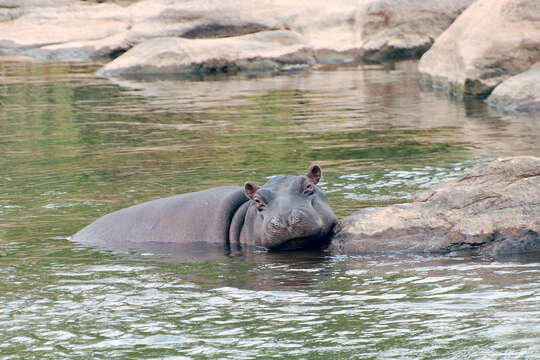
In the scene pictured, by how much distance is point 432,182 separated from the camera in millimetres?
10852

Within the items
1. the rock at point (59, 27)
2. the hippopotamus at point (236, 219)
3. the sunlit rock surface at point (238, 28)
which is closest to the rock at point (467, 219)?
the hippopotamus at point (236, 219)

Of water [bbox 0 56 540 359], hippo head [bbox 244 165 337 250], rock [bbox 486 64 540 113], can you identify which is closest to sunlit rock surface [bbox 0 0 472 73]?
water [bbox 0 56 540 359]

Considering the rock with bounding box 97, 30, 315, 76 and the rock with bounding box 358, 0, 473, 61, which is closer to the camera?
the rock with bounding box 97, 30, 315, 76

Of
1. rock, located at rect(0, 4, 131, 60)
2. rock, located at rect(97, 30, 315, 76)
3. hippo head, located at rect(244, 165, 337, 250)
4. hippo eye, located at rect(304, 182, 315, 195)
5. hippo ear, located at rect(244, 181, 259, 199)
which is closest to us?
hippo head, located at rect(244, 165, 337, 250)

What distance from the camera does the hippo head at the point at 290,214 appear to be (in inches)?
307

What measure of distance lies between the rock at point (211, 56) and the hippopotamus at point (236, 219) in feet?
56.3

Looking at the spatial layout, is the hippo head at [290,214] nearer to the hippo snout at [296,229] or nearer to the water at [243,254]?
the hippo snout at [296,229]

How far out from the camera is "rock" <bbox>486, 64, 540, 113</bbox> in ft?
55.1

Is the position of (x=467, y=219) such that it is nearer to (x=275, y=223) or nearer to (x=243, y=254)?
(x=275, y=223)

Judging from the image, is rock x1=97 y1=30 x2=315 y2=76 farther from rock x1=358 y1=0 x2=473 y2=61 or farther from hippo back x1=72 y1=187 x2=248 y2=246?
hippo back x1=72 y1=187 x2=248 y2=246

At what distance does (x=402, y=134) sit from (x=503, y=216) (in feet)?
23.8

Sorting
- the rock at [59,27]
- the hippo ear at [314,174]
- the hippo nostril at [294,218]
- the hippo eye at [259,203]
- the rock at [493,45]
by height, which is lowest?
the hippo nostril at [294,218]

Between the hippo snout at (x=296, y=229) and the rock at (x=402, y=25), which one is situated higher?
the rock at (x=402, y=25)

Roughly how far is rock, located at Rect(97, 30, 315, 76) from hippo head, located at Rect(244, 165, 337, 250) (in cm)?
1847
